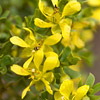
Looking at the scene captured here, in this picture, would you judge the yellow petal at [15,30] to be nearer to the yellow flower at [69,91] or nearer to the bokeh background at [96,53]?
the yellow flower at [69,91]

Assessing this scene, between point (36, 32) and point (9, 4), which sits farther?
point (9, 4)

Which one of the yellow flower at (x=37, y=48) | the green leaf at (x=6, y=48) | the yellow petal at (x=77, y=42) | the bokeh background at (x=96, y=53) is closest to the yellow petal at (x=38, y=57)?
the yellow flower at (x=37, y=48)

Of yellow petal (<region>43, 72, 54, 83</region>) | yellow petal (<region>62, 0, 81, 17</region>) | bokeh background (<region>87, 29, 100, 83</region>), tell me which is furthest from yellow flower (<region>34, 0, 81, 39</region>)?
bokeh background (<region>87, 29, 100, 83</region>)

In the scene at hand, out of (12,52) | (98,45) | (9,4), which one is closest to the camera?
(12,52)

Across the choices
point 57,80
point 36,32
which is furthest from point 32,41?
point 57,80

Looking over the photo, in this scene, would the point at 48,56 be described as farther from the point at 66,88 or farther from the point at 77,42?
the point at 77,42

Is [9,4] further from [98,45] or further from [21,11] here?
[98,45]
